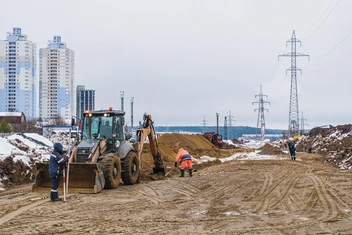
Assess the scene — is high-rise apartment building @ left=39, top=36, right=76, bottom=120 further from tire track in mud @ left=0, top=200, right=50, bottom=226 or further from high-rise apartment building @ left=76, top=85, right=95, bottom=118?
tire track in mud @ left=0, top=200, right=50, bottom=226

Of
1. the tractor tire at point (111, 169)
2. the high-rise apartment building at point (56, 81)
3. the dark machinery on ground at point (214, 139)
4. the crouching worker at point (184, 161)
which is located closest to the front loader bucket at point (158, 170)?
the crouching worker at point (184, 161)

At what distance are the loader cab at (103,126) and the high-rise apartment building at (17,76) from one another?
3929 inches

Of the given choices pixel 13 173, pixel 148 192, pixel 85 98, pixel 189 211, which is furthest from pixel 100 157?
pixel 85 98

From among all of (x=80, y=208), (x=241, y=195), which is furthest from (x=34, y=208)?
(x=241, y=195)

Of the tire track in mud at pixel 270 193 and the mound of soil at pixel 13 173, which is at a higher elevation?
the mound of soil at pixel 13 173

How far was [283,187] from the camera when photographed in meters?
15.1

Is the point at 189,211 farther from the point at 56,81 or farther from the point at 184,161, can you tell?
the point at 56,81

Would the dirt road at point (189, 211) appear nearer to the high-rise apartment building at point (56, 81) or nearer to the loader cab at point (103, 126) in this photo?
the loader cab at point (103, 126)

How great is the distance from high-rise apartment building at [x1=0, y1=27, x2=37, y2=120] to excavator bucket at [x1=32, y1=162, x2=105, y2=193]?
101 m

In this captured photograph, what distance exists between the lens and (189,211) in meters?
10.3

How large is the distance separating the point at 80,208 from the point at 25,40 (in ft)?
367

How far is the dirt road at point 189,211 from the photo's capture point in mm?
8281

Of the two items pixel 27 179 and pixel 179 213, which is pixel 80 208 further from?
pixel 27 179

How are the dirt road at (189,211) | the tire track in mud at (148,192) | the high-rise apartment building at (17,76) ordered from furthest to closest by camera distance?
1. the high-rise apartment building at (17,76)
2. the tire track in mud at (148,192)
3. the dirt road at (189,211)
